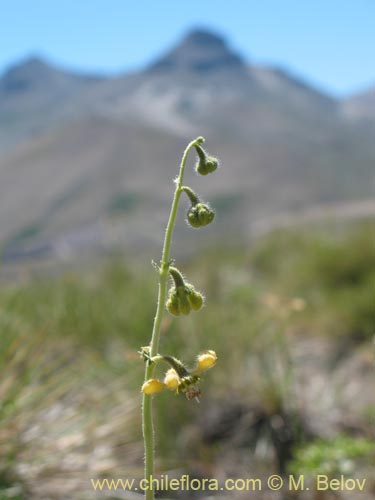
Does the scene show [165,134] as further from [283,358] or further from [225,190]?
[283,358]

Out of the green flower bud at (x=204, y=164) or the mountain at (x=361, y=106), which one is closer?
the green flower bud at (x=204, y=164)

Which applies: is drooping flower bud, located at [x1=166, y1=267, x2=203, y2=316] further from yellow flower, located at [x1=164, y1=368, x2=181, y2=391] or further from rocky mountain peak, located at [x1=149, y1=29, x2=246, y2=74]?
rocky mountain peak, located at [x1=149, y1=29, x2=246, y2=74]

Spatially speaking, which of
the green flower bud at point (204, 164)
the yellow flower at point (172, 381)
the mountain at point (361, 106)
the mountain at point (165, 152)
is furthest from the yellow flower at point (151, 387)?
the mountain at point (361, 106)

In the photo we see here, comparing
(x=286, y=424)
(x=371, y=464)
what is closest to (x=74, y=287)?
(x=286, y=424)

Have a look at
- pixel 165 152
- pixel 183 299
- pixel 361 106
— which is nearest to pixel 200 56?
pixel 361 106

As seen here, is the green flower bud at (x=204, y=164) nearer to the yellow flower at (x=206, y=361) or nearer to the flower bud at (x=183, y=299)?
the flower bud at (x=183, y=299)

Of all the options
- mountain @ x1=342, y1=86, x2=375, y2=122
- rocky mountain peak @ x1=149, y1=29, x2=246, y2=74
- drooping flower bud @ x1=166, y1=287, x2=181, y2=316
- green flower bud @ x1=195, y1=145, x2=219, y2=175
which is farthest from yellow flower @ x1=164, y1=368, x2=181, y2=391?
rocky mountain peak @ x1=149, y1=29, x2=246, y2=74
